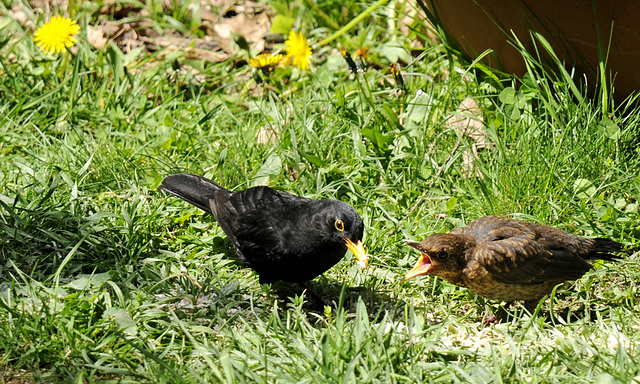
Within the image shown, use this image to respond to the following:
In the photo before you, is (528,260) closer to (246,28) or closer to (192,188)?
(192,188)

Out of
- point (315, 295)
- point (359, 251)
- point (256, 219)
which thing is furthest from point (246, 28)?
point (359, 251)

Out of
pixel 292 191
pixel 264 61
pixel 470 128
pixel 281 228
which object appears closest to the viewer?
pixel 281 228

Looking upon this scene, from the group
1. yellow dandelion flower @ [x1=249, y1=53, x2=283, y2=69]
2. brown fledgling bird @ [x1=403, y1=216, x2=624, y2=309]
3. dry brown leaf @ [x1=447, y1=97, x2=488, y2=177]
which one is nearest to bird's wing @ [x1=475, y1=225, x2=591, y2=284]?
brown fledgling bird @ [x1=403, y1=216, x2=624, y2=309]

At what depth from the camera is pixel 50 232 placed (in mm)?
3926

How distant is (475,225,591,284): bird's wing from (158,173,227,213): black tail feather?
1548 mm

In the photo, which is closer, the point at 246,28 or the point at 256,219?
the point at 256,219

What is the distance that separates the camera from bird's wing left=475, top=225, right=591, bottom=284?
12.4 ft

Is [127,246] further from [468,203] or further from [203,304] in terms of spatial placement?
[468,203]

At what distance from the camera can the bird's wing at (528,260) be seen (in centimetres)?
→ 377

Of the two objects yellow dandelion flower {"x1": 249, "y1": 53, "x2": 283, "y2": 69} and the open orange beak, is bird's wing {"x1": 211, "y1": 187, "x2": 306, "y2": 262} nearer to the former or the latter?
the open orange beak

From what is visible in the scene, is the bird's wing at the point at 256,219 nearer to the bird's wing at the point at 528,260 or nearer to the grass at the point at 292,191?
the grass at the point at 292,191

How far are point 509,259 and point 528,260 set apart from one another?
0.10 m

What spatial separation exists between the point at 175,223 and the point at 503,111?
222 centimetres

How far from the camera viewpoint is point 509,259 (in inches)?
149
